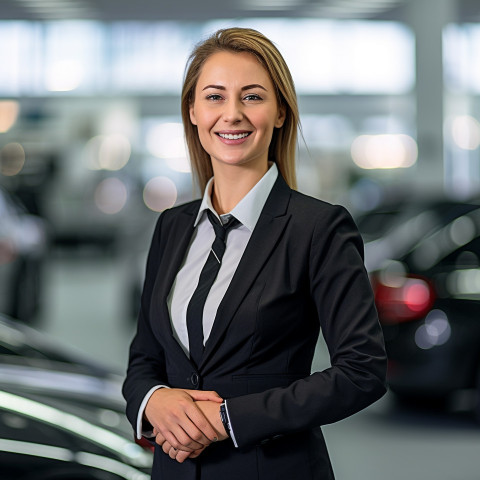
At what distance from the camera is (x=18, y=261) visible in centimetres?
861

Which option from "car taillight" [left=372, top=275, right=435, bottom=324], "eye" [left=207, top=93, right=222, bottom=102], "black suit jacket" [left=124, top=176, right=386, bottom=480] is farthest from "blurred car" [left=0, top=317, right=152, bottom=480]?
"car taillight" [left=372, top=275, right=435, bottom=324]

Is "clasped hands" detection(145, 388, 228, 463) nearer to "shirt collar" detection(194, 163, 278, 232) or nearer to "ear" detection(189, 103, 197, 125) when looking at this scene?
"shirt collar" detection(194, 163, 278, 232)

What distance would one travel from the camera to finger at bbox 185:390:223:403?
1.76 meters

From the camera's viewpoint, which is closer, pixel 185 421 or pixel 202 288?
pixel 185 421

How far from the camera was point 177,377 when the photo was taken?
6.16 feet

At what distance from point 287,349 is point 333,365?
4.2 inches

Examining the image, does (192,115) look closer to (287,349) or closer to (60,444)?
(287,349)

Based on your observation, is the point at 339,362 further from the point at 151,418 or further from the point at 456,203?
the point at 456,203

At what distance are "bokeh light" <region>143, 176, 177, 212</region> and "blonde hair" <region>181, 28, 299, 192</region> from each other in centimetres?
2071

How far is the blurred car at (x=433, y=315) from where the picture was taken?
536 cm

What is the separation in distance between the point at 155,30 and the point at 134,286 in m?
14.5

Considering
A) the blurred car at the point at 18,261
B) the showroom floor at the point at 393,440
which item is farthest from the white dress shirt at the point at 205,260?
the blurred car at the point at 18,261

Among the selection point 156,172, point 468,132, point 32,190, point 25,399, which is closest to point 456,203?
point 25,399

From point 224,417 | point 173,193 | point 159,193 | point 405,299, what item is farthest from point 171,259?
point 173,193
